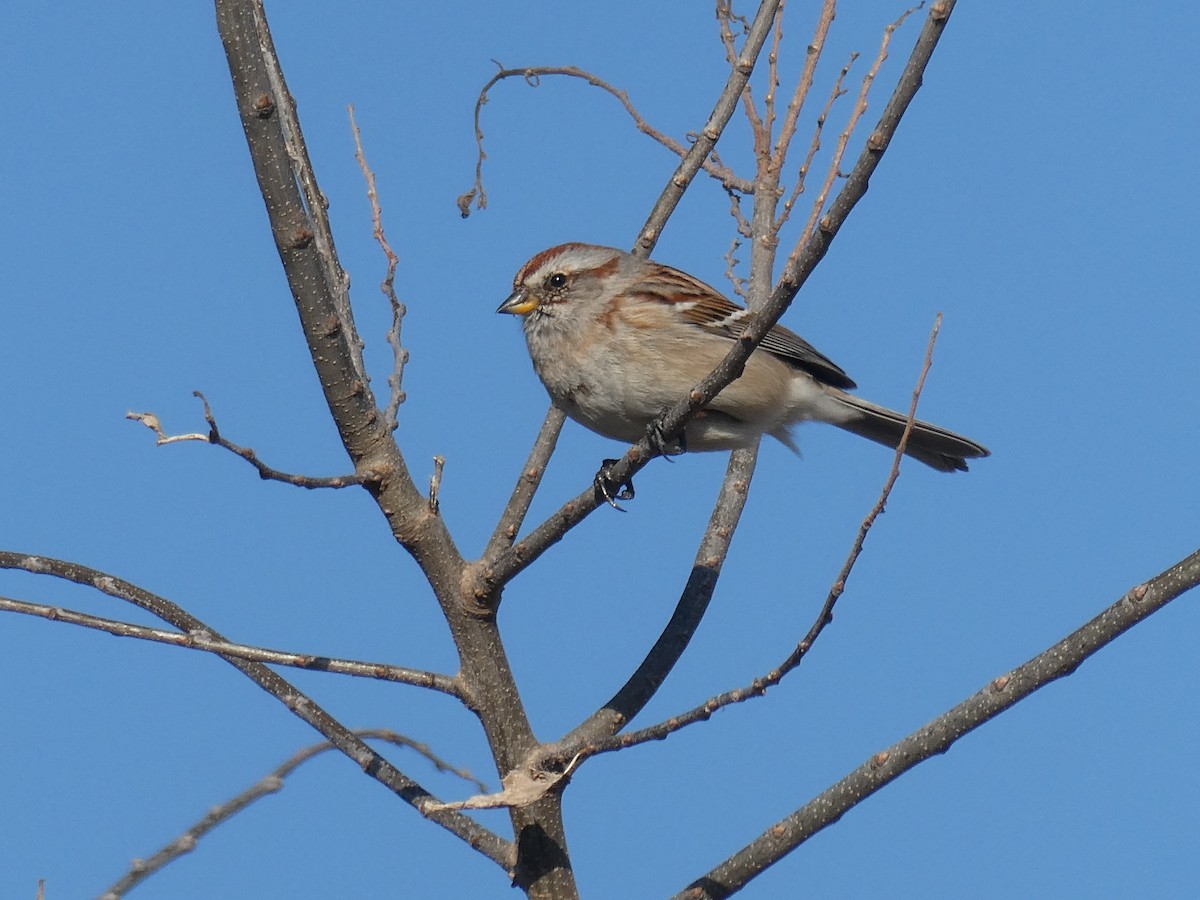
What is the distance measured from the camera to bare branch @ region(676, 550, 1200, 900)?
2.94m

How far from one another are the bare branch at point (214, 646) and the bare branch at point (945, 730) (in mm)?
938

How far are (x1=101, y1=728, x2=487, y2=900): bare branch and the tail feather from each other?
286 cm

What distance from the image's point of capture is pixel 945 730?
3180 mm

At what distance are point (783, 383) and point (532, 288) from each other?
1125mm

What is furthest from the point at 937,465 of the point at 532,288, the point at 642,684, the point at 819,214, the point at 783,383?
A: the point at 642,684

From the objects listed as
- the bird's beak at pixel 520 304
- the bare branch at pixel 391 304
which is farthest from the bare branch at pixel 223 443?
the bird's beak at pixel 520 304

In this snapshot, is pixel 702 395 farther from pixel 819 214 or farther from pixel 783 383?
pixel 783 383

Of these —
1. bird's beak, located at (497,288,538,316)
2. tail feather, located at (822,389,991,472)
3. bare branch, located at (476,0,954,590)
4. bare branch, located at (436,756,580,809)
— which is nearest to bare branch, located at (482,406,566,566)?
bare branch, located at (476,0,954,590)

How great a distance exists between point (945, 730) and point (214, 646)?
1.74 m

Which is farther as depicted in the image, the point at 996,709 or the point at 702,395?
the point at 702,395

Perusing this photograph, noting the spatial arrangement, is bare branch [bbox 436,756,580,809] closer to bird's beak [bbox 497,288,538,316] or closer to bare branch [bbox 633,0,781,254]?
bare branch [bbox 633,0,781,254]

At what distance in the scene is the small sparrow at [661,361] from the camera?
5211mm

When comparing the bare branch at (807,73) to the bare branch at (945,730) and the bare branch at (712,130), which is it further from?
the bare branch at (945,730)

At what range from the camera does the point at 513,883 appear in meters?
3.64
